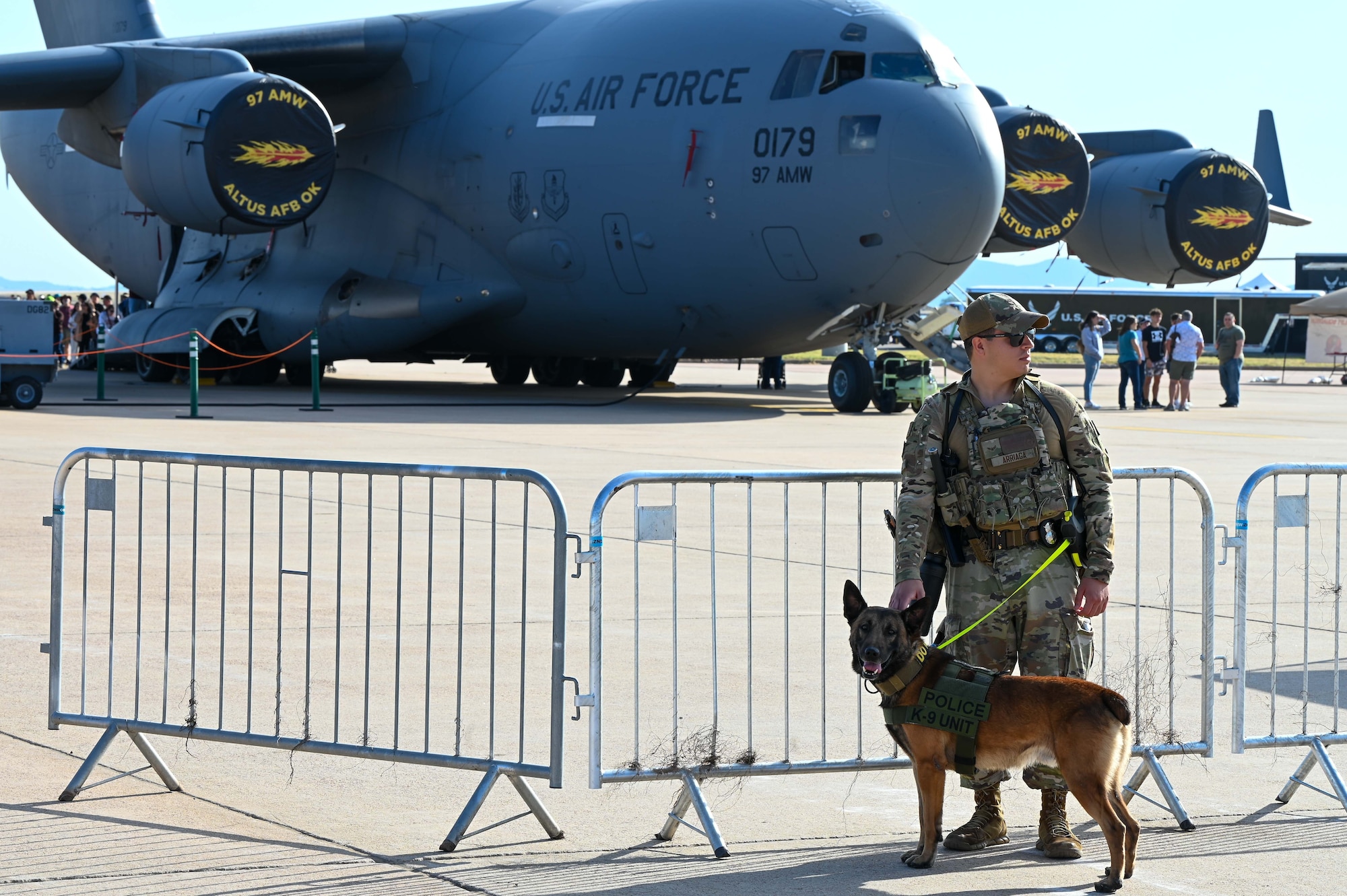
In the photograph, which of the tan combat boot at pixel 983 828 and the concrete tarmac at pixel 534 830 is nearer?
the concrete tarmac at pixel 534 830

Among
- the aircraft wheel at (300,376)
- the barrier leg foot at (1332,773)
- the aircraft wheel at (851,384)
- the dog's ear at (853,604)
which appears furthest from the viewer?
the aircraft wheel at (300,376)

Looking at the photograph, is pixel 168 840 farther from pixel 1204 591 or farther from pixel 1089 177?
pixel 1089 177

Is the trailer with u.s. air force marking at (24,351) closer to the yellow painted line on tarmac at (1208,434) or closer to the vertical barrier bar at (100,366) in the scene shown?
the vertical barrier bar at (100,366)

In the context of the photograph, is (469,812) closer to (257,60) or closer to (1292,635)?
(1292,635)

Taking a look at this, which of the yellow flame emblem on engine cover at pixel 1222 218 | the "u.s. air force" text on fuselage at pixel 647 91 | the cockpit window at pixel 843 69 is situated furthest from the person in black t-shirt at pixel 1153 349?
the "u.s. air force" text on fuselage at pixel 647 91

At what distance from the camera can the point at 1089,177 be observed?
979 inches

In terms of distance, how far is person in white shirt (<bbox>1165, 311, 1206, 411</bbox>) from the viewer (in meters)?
25.4

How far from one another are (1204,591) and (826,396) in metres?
22.7

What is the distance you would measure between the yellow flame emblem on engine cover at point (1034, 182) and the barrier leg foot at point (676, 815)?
20586mm

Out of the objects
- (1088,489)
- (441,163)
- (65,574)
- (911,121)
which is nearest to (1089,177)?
(911,121)

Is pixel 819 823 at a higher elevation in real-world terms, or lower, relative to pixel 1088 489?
lower

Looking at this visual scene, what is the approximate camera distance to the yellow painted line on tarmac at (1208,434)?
19844 mm

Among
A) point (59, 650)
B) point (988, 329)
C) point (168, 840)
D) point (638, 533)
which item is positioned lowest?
point (168, 840)

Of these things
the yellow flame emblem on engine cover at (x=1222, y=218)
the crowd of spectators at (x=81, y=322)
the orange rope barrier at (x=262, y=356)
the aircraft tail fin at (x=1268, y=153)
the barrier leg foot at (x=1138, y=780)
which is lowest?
the barrier leg foot at (x=1138, y=780)
